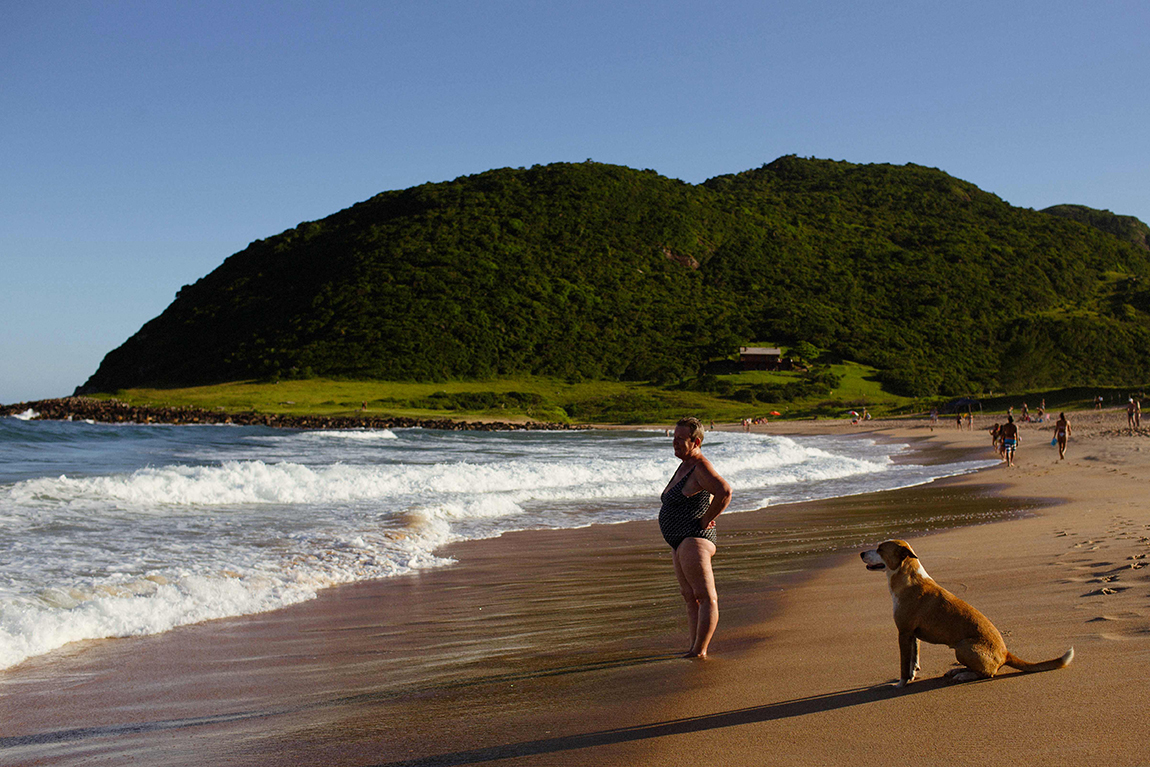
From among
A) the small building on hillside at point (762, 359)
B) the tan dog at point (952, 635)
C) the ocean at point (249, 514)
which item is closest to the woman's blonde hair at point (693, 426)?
the tan dog at point (952, 635)

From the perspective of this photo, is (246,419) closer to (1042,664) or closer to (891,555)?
(891,555)

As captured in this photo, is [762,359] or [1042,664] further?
[762,359]

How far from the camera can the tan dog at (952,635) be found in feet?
13.6

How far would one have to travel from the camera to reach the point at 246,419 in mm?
60438

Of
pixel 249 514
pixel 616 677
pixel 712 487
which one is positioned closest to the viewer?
pixel 616 677

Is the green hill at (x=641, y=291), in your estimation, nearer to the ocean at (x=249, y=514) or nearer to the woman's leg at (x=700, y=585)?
the ocean at (x=249, y=514)

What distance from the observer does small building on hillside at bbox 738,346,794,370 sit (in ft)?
274

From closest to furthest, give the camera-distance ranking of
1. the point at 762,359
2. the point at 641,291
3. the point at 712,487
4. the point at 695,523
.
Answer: the point at 712,487
the point at 695,523
the point at 762,359
the point at 641,291

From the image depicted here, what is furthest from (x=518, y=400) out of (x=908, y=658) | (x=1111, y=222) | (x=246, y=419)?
(x=1111, y=222)

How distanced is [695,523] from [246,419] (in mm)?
60512

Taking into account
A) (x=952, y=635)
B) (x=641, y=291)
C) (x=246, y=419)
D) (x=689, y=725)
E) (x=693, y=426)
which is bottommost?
(x=689, y=725)

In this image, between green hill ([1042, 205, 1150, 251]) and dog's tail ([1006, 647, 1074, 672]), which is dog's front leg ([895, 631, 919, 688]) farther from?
green hill ([1042, 205, 1150, 251])

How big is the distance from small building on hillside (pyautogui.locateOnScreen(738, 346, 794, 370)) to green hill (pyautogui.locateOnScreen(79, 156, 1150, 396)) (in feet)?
6.29

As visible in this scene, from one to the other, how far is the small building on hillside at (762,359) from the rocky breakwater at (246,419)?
88.3 feet
